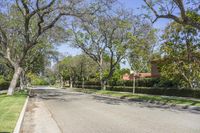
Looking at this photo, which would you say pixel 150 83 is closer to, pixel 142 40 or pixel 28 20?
pixel 142 40

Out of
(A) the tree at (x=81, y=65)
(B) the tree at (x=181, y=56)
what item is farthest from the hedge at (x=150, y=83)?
(A) the tree at (x=81, y=65)

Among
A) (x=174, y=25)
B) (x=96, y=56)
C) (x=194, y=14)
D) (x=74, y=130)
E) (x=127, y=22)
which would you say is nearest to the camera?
(x=74, y=130)

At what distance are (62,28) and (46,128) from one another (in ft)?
79.3

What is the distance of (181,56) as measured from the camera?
3372 cm

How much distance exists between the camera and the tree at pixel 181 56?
32.6 m

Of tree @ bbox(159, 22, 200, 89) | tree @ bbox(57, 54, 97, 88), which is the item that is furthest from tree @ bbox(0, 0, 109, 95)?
tree @ bbox(57, 54, 97, 88)

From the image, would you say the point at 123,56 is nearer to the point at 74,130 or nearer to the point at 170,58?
the point at 170,58

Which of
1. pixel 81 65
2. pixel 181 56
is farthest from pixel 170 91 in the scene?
pixel 81 65

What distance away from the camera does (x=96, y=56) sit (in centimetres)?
5375

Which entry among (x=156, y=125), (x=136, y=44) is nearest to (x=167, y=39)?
(x=136, y=44)

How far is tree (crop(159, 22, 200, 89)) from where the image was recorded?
32594mm

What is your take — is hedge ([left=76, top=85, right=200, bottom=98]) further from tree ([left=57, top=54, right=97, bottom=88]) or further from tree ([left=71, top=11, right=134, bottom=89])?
tree ([left=57, top=54, right=97, bottom=88])

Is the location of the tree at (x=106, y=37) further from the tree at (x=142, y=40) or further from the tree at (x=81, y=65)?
the tree at (x=81, y=65)

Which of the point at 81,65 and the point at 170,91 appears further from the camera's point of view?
the point at 81,65
